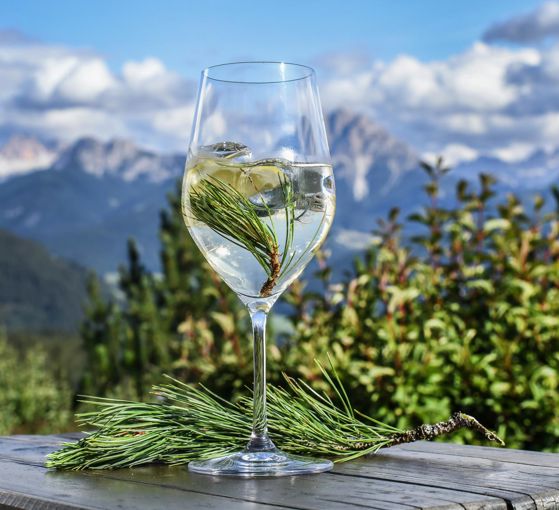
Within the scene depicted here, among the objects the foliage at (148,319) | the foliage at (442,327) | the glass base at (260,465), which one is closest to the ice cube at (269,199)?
the glass base at (260,465)

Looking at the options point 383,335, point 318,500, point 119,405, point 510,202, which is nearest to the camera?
point 318,500

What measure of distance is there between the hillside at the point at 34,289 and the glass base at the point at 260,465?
151 metres

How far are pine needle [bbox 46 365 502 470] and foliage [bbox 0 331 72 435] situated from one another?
1014 cm

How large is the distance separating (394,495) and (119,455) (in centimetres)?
56

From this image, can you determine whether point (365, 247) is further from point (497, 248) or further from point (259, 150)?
point (259, 150)

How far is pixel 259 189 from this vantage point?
1509mm

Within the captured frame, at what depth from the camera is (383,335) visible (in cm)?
357

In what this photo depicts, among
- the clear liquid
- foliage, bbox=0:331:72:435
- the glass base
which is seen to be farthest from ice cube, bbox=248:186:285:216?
foliage, bbox=0:331:72:435

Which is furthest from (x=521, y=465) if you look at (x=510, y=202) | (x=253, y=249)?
(x=510, y=202)

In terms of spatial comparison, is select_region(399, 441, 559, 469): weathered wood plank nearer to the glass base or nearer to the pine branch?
the glass base

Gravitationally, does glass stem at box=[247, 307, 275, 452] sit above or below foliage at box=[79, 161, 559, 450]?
below

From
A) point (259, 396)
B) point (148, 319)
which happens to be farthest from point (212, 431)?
point (148, 319)

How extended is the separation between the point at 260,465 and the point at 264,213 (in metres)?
0.45

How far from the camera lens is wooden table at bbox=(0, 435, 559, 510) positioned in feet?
4.00
